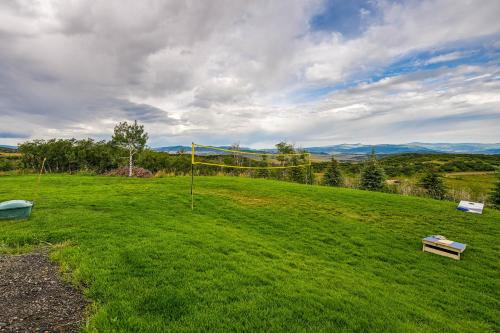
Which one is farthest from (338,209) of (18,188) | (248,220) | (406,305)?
(18,188)

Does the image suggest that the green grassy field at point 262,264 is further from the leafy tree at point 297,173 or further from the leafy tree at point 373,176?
the leafy tree at point 297,173

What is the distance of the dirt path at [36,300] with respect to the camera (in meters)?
3.18

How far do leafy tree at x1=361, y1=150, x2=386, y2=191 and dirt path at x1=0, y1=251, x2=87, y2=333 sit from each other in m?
28.0

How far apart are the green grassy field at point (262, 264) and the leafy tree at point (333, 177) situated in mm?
18445

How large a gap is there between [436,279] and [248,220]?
5900 mm

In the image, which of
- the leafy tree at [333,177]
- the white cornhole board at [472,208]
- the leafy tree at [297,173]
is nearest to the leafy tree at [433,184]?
the leafy tree at [333,177]

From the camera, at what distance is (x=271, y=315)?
361 centimetres

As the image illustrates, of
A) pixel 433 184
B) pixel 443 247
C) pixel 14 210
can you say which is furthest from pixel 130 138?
pixel 433 184

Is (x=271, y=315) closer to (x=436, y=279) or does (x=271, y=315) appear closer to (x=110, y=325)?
(x=110, y=325)

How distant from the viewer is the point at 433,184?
2522 centimetres

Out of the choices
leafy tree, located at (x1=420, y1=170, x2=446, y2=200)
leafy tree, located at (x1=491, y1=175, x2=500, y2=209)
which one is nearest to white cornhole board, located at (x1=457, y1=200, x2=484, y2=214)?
leafy tree, located at (x1=491, y1=175, x2=500, y2=209)

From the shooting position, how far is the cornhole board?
7205 millimetres

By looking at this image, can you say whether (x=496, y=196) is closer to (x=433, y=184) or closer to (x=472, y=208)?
(x=433, y=184)

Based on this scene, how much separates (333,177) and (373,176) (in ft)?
14.8
